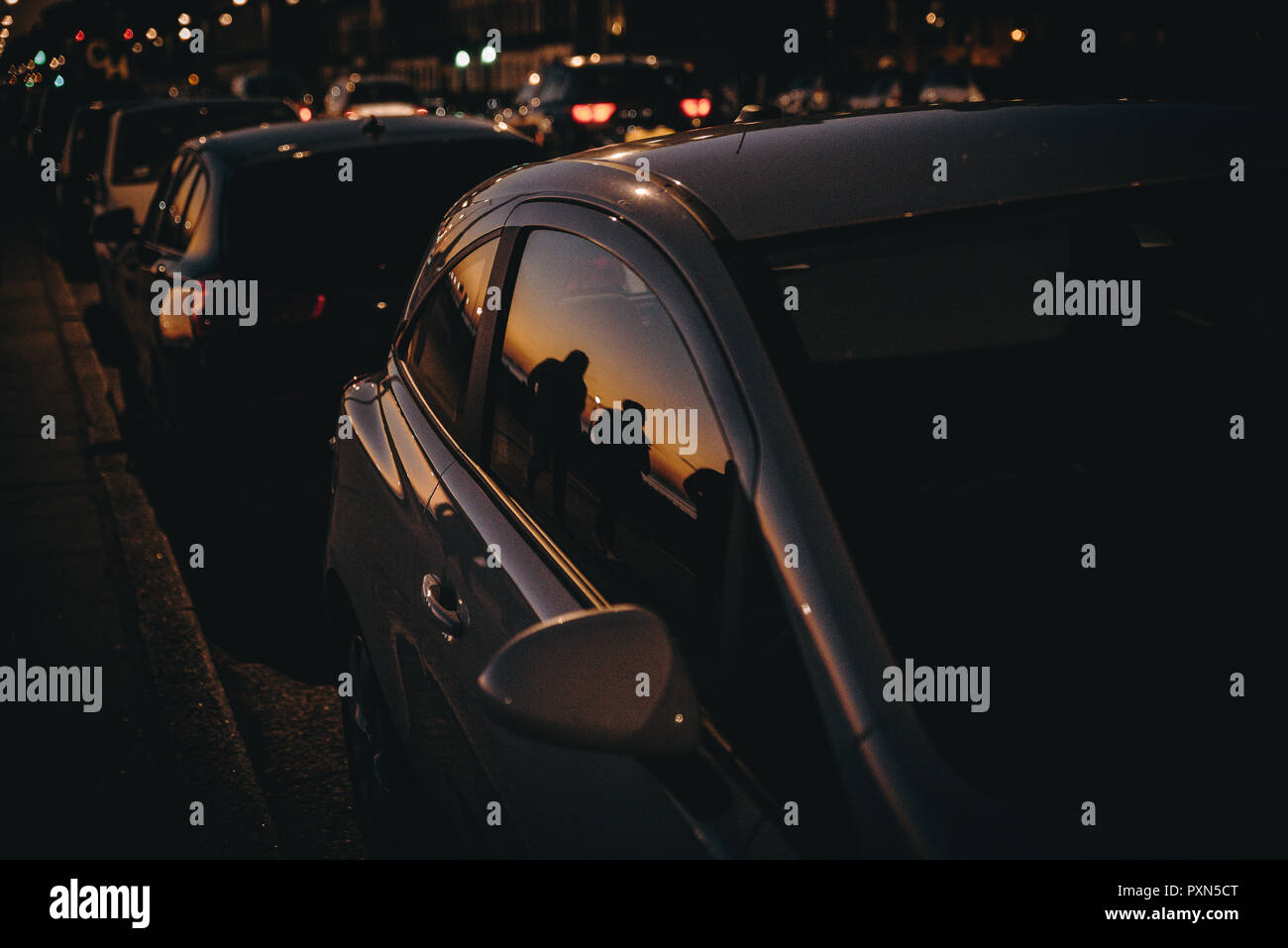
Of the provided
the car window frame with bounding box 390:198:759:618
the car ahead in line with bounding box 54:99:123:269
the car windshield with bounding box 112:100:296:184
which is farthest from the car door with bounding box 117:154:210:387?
the car ahead in line with bounding box 54:99:123:269

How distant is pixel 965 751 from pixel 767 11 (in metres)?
42.6

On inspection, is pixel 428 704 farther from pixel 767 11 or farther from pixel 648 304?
pixel 767 11

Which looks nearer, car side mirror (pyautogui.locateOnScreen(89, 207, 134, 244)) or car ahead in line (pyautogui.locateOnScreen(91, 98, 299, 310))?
car side mirror (pyautogui.locateOnScreen(89, 207, 134, 244))

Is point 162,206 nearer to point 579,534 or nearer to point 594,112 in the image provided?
point 579,534

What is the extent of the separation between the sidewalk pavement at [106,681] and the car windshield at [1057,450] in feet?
8.00

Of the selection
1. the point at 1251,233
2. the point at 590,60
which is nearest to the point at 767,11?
the point at 590,60

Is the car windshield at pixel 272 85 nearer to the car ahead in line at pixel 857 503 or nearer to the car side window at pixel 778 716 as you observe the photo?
the car ahead in line at pixel 857 503

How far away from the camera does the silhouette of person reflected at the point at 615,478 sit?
2.23 m

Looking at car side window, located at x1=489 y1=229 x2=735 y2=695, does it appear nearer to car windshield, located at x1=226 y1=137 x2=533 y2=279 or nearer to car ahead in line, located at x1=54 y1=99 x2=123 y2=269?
car windshield, located at x1=226 y1=137 x2=533 y2=279

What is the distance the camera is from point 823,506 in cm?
177

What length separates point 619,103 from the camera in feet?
76.1

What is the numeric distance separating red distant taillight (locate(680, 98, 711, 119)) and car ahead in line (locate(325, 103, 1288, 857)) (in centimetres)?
2067

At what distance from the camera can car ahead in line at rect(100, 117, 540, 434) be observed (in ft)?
20.5

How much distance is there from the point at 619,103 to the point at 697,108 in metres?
1.28
